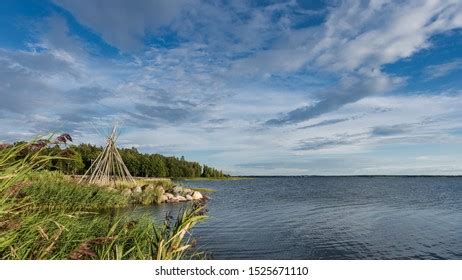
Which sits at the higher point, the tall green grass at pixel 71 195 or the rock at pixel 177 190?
the rock at pixel 177 190

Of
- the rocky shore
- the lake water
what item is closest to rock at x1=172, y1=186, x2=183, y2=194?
the rocky shore

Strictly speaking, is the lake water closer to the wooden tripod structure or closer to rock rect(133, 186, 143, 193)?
rock rect(133, 186, 143, 193)

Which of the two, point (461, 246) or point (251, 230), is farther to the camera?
point (251, 230)

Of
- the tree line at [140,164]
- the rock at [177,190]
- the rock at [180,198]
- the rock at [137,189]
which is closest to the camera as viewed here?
the rock at [137,189]

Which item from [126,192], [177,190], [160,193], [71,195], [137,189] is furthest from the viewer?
[177,190]

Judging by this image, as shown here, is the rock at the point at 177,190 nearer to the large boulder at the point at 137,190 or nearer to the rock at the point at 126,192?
the large boulder at the point at 137,190

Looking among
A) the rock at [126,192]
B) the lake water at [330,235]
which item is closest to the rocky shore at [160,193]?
the rock at [126,192]

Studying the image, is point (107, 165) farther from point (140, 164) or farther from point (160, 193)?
point (140, 164)

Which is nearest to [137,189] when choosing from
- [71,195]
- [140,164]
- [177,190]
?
[177,190]
